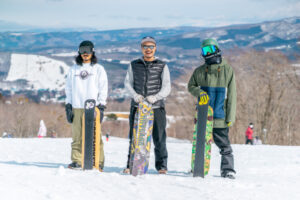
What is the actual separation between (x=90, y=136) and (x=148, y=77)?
1236 millimetres

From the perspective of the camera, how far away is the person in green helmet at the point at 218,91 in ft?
17.5

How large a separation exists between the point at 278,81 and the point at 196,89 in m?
35.7

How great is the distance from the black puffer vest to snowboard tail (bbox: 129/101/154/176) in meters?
0.19

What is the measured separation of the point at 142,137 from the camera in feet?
17.5

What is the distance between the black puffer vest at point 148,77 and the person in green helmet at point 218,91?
0.56m

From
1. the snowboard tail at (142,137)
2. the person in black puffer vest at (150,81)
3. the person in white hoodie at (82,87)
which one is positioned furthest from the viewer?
the person in white hoodie at (82,87)

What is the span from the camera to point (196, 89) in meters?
5.45

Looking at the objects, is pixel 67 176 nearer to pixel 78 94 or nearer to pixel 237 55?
pixel 78 94

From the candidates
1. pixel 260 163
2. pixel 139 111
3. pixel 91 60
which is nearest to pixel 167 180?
pixel 139 111

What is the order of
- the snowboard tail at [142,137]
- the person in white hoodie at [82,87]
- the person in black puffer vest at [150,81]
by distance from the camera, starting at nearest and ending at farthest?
the snowboard tail at [142,137]
the person in black puffer vest at [150,81]
the person in white hoodie at [82,87]

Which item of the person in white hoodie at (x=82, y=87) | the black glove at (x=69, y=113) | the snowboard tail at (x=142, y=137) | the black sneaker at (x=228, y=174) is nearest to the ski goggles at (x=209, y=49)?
the snowboard tail at (x=142, y=137)

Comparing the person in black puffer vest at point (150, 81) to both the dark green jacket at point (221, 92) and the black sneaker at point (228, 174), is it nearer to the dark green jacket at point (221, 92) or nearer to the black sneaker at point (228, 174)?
the dark green jacket at point (221, 92)

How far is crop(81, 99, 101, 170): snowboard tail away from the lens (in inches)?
217

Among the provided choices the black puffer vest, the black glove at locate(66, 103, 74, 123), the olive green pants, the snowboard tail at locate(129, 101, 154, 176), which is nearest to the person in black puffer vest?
the black puffer vest
